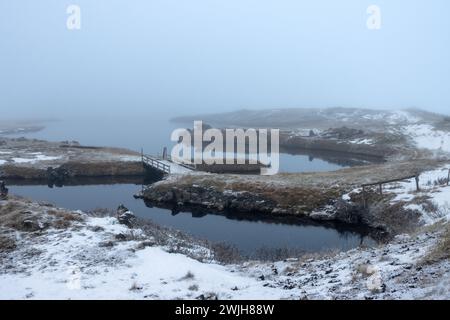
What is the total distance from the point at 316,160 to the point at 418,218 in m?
46.0

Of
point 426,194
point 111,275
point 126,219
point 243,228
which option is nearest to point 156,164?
point 243,228

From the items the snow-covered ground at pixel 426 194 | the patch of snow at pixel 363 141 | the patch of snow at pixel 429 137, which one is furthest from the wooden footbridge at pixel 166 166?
the patch of snow at pixel 363 141

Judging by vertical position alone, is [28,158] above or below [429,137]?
below

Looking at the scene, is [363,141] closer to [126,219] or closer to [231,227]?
[231,227]

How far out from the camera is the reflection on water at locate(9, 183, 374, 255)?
27.7 metres

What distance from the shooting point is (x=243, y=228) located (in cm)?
3250

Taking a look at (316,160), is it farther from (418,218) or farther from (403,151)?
(418,218)

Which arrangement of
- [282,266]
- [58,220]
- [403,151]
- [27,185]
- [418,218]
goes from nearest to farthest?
1. [282,266]
2. [58,220]
3. [418,218]
4. [27,185]
5. [403,151]

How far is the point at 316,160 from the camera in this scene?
7262 centimetres

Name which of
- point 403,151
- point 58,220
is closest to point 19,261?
point 58,220

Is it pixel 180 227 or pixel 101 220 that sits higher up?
pixel 101 220

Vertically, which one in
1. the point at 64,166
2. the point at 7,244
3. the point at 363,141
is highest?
the point at 7,244

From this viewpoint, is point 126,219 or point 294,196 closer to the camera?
point 126,219
